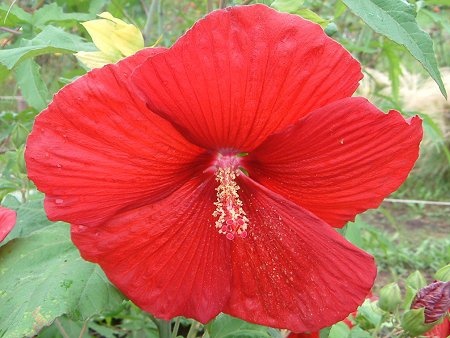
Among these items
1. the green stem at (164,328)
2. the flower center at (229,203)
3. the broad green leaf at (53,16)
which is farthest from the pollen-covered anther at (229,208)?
the broad green leaf at (53,16)

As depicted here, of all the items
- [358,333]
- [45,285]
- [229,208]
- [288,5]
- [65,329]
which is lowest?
[65,329]

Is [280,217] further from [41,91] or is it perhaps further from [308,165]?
[41,91]

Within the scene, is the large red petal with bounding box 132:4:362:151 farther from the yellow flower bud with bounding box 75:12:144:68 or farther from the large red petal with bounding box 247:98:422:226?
the yellow flower bud with bounding box 75:12:144:68

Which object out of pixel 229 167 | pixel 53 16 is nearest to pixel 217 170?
pixel 229 167

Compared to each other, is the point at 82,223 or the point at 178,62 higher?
the point at 178,62

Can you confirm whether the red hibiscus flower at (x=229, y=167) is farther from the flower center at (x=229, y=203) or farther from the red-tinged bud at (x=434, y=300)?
the red-tinged bud at (x=434, y=300)

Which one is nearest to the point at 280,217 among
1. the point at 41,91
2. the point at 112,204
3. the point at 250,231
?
the point at 250,231

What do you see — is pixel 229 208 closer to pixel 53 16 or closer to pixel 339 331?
pixel 339 331
